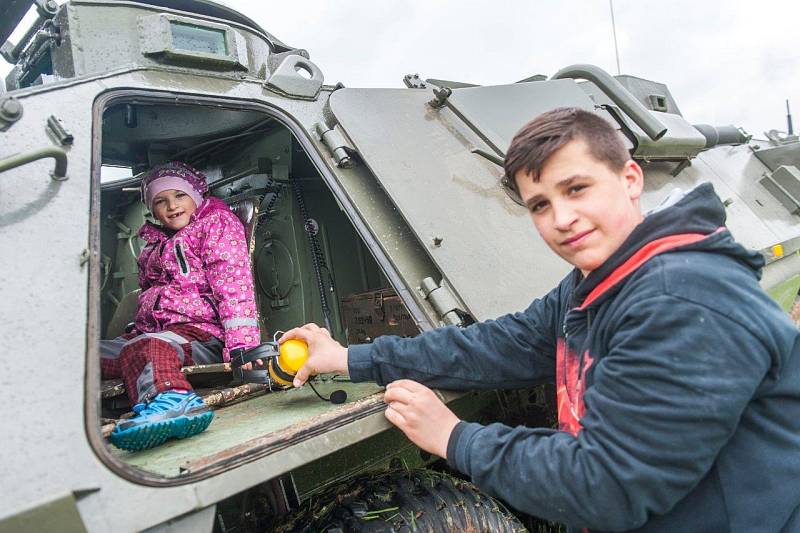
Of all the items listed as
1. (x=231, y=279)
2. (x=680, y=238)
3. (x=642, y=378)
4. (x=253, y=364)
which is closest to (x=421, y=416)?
(x=642, y=378)

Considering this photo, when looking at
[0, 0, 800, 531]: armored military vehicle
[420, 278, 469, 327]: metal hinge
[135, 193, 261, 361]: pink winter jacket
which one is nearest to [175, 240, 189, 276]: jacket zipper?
[135, 193, 261, 361]: pink winter jacket

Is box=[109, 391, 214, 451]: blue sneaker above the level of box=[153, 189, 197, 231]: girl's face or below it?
below

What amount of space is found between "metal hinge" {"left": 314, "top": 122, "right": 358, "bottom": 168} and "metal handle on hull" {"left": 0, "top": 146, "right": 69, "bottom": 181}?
958mm

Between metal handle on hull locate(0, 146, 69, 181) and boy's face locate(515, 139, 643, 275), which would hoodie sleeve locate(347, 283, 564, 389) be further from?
metal handle on hull locate(0, 146, 69, 181)

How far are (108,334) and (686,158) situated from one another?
11.4ft

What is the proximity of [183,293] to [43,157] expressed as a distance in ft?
4.32

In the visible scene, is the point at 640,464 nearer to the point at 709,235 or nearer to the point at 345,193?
the point at 709,235

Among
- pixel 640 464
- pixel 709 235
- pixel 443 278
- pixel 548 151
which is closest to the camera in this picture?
pixel 640 464

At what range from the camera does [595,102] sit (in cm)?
361

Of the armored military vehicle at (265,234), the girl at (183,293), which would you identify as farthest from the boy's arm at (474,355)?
the girl at (183,293)

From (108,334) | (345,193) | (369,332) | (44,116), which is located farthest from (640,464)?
(108,334)

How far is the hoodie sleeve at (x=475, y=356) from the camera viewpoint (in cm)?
178

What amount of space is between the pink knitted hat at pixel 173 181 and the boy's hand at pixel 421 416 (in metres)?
1.74

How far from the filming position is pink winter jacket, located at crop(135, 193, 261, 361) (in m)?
2.61
